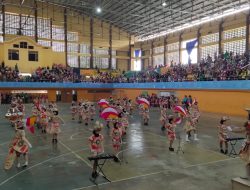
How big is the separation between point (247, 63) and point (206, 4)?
13859 mm

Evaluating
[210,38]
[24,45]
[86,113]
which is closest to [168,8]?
[210,38]

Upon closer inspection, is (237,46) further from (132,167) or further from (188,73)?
(132,167)

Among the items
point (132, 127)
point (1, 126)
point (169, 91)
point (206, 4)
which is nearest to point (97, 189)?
point (132, 127)

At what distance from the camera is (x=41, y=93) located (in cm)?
4938

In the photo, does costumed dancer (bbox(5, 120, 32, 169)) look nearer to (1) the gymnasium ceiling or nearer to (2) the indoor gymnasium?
(2) the indoor gymnasium

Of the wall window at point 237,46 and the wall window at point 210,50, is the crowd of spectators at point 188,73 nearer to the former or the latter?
the wall window at point 210,50

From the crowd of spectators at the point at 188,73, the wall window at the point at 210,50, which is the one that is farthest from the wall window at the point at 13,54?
the wall window at the point at 210,50

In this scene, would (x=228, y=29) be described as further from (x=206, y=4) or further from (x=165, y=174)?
(x=165, y=174)

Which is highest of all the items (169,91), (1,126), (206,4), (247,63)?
(206,4)

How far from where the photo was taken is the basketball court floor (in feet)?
31.1

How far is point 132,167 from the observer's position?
1143 centimetres

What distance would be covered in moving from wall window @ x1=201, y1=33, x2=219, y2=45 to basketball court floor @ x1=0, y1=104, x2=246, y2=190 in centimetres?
3034

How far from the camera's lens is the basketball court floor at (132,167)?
31.1 ft

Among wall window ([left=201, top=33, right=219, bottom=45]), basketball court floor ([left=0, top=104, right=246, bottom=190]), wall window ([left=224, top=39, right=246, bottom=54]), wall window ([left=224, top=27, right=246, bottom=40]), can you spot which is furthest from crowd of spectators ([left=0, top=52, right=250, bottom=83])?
basketball court floor ([left=0, top=104, right=246, bottom=190])
